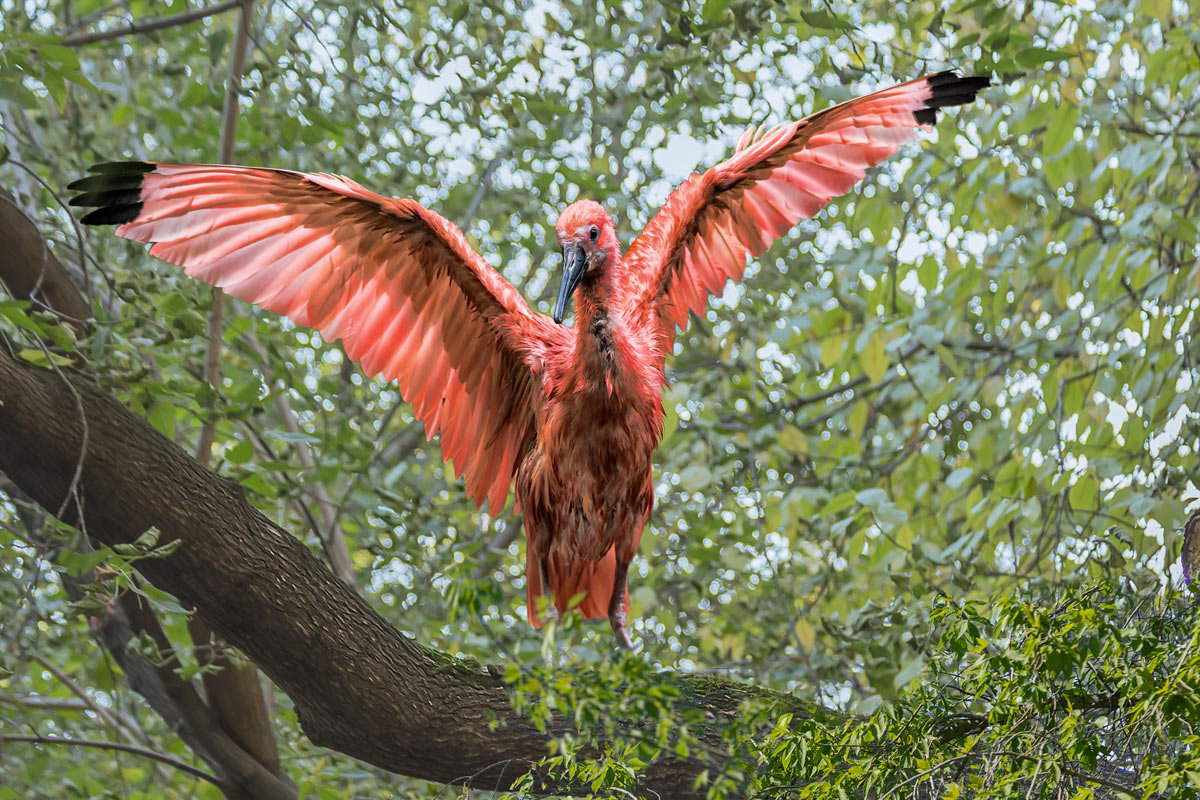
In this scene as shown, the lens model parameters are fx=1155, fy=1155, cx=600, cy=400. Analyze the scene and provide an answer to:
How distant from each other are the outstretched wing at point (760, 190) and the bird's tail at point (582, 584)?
0.66 m

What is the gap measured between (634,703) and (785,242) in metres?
4.21

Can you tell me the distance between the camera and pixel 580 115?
4.04 metres

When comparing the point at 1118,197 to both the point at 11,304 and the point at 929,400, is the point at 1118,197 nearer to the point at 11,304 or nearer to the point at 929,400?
the point at 929,400

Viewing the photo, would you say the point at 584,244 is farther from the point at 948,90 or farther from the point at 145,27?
the point at 145,27

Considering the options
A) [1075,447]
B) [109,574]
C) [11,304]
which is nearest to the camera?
[11,304]

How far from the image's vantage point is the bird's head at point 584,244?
2.83 meters

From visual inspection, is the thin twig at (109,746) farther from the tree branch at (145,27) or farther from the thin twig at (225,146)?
the tree branch at (145,27)

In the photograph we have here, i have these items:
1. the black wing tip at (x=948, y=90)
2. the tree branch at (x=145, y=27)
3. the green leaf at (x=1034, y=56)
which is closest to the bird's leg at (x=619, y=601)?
the black wing tip at (x=948, y=90)

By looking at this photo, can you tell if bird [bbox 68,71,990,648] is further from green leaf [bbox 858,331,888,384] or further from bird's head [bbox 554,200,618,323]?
green leaf [bbox 858,331,888,384]

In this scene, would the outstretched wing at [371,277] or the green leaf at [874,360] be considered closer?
the outstretched wing at [371,277]

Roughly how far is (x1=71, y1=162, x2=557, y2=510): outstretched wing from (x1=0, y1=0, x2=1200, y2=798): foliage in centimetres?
29

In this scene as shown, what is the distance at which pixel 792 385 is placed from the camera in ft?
16.3

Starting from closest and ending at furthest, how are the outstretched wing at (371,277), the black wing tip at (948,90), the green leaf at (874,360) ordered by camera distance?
1. the outstretched wing at (371,277)
2. the black wing tip at (948,90)
3. the green leaf at (874,360)

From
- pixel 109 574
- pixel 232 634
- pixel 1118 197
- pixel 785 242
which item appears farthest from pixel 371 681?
pixel 785 242
